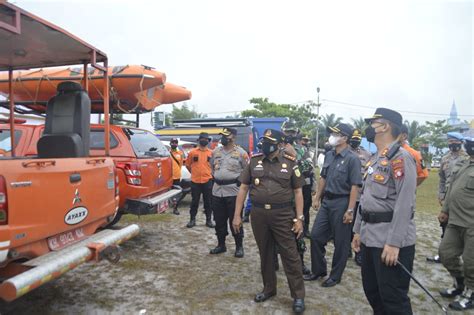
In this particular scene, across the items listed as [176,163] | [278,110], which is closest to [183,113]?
[278,110]

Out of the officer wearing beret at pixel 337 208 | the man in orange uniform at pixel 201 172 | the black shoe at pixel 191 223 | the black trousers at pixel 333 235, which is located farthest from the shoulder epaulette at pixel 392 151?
the black shoe at pixel 191 223

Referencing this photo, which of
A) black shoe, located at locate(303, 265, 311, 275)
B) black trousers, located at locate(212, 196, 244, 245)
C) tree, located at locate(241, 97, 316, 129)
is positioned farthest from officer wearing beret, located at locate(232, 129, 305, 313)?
tree, located at locate(241, 97, 316, 129)

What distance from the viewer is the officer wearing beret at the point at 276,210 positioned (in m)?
3.52

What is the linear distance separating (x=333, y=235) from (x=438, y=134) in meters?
37.7

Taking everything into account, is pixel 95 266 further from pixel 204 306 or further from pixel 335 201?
pixel 335 201

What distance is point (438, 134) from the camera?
36.5 m

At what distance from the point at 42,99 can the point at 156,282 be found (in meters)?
3.93

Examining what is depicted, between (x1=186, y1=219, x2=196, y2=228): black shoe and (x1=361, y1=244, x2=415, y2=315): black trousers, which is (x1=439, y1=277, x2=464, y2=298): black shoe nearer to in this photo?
(x1=361, y1=244, x2=415, y2=315): black trousers

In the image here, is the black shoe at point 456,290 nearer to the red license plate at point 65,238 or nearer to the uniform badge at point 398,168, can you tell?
the uniform badge at point 398,168

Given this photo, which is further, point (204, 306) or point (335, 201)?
point (335, 201)

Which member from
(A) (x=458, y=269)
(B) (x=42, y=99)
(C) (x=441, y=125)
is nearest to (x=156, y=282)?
(A) (x=458, y=269)

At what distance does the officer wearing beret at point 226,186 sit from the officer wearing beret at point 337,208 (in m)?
1.26

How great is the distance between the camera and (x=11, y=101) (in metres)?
4.41

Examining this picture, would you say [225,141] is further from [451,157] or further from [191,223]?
[451,157]
